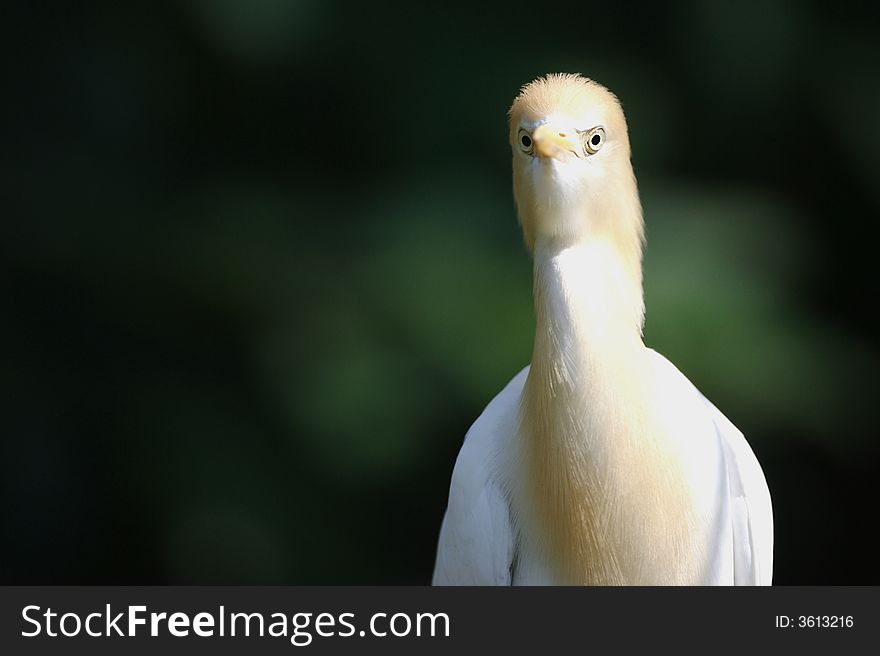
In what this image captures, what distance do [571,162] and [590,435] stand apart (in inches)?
7.8

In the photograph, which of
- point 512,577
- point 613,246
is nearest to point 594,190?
point 613,246

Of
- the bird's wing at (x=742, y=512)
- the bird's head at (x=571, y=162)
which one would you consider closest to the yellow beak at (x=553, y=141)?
the bird's head at (x=571, y=162)

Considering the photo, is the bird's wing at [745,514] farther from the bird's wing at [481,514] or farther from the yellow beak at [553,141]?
the yellow beak at [553,141]

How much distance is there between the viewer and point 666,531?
2.75ft

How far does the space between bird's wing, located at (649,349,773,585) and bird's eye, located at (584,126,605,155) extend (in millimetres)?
226

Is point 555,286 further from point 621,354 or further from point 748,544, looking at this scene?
point 748,544

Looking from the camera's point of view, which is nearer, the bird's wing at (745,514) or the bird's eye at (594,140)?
the bird's eye at (594,140)

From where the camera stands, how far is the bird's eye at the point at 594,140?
750 mm

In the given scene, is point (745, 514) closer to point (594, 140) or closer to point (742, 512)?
point (742, 512)

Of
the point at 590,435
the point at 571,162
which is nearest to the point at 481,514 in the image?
the point at 590,435

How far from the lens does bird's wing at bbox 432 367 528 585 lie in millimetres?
906

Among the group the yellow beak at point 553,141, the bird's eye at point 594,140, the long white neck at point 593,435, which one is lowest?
the long white neck at point 593,435

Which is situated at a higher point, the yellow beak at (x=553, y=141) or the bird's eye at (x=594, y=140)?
the bird's eye at (x=594, y=140)

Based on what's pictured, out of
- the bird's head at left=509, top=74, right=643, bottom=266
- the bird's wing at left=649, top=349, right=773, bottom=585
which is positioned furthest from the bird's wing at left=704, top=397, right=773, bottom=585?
the bird's head at left=509, top=74, right=643, bottom=266
